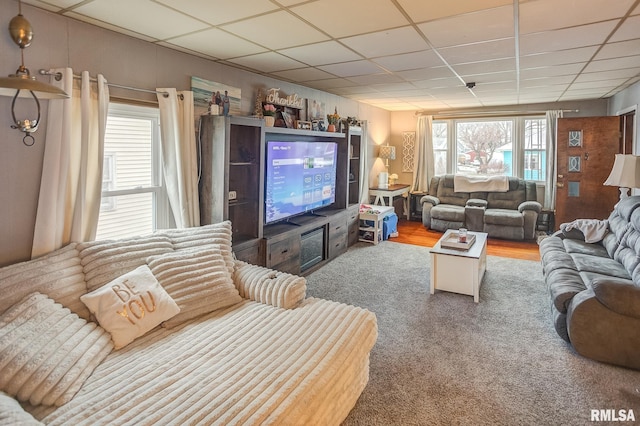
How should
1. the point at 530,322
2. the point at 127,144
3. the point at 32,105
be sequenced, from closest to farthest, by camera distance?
the point at 32,105 < the point at 127,144 < the point at 530,322

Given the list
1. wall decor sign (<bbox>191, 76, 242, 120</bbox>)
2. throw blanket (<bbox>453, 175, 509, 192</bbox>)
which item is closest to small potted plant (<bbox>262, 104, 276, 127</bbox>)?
wall decor sign (<bbox>191, 76, 242, 120</bbox>)

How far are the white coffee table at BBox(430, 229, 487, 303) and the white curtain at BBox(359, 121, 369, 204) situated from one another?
2.64m

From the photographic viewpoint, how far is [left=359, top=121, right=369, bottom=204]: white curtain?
625 cm

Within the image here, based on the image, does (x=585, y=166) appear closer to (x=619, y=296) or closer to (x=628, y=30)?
(x=628, y=30)

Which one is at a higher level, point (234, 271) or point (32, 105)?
point (32, 105)

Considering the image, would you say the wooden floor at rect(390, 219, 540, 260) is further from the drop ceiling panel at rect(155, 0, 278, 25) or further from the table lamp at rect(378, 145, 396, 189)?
the drop ceiling panel at rect(155, 0, 278, 25)

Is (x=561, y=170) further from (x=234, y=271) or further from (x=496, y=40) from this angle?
(x=234, y=271)

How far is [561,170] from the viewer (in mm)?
5973

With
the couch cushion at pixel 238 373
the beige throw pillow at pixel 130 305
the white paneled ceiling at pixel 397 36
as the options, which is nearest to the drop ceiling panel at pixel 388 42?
the white paneled ceiling at pixel 397 36

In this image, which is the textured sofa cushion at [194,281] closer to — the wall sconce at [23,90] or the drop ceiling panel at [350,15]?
the wall sconce at [23,90]

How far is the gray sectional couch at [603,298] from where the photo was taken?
2398 millimetres

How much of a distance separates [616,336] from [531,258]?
276 centimetres

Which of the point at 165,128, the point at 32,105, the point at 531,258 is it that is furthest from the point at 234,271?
the point at 531,258

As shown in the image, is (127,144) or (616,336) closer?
(616,336)
